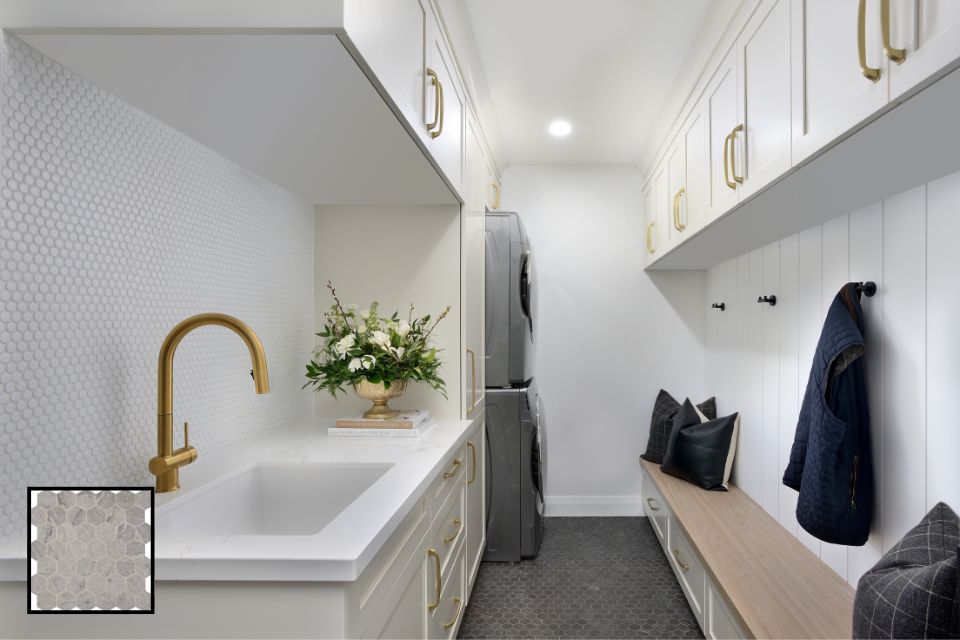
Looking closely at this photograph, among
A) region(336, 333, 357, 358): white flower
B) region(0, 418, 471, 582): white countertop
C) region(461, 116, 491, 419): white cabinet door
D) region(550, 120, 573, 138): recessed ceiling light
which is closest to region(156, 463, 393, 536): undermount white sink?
region(0, 418, 471, 582): white countertop

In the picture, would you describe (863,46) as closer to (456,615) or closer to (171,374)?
(171,374)

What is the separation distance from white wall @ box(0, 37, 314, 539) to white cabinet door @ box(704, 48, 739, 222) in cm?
152

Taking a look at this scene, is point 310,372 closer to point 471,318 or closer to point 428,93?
point 471,318

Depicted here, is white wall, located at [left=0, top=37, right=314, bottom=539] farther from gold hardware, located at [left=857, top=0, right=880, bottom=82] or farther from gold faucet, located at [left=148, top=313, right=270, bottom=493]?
gold hardware, located at [left=857, top=0, right=880, bottom=82]

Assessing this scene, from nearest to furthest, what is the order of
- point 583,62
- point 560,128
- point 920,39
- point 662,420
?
point 920,39 → point 583,62 → point 560,128 → point 662,420

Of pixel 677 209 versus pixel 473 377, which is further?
pixel 677 209

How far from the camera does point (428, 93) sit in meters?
1.50

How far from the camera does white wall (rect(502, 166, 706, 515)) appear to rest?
351 cm

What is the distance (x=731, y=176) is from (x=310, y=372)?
149 cm

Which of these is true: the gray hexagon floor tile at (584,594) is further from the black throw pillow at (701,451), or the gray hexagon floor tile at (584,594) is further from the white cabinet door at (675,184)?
the white cabinet door at (675,184)

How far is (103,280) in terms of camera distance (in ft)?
3.64

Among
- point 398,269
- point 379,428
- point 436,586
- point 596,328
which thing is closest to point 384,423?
point 379,428

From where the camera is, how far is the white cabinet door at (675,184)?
7.87 ft

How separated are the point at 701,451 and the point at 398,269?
6.08ft
